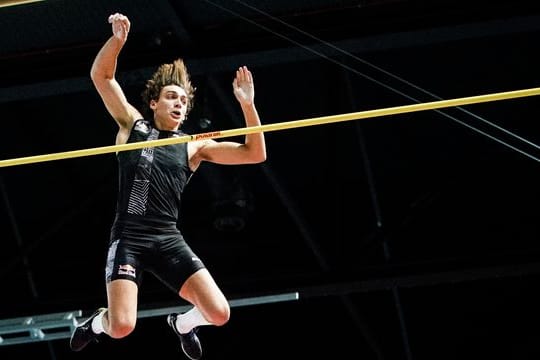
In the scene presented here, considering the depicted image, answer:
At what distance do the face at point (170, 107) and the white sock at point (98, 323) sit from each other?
110cm

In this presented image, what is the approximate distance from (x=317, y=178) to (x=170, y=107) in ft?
13.2

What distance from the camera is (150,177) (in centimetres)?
633

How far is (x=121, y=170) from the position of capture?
6.41 m

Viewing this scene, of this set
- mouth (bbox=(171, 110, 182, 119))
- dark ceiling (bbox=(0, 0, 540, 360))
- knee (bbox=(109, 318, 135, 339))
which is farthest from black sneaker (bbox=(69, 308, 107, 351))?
dark ceiling (bbox=(0, 0, 540, 360))

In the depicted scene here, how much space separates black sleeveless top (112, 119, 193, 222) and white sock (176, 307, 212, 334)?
0.54m

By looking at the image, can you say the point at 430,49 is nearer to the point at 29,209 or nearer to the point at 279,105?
the point at 279,105

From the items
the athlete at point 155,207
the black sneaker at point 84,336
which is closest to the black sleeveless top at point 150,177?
the athlete at point 155,207

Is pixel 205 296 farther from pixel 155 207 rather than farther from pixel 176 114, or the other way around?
pixel 176 114

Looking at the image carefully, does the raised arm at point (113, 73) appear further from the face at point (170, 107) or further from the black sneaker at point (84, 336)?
the black sneaker at point (84, 336)

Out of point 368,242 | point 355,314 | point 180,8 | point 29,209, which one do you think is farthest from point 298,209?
point 29,209

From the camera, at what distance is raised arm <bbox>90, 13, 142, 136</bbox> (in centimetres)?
614

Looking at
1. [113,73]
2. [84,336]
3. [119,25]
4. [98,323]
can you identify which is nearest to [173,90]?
[113,73]

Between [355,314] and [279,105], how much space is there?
2112 millimetres

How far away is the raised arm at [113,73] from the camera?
242 inches
